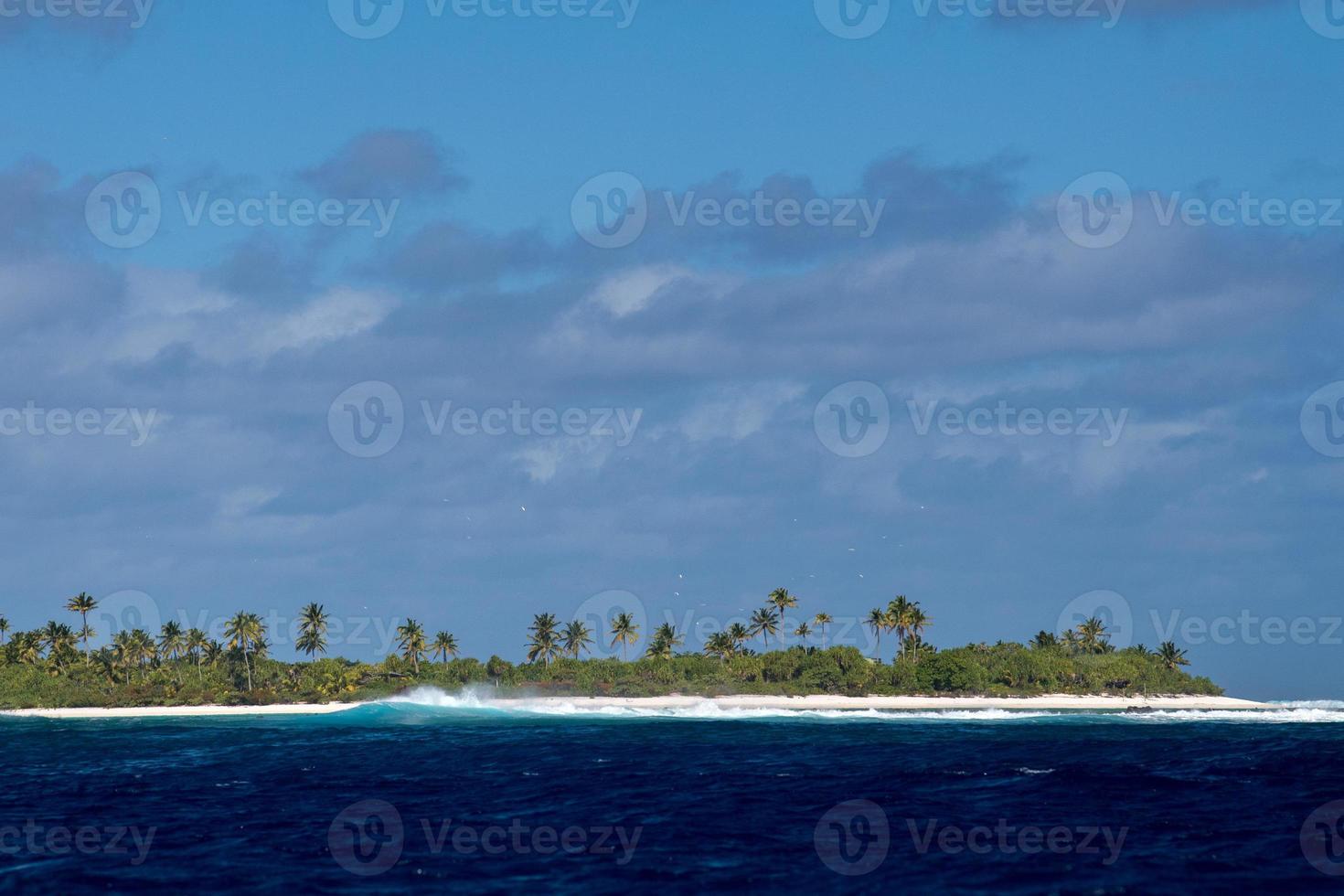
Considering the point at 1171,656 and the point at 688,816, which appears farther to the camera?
the point at 1171,656

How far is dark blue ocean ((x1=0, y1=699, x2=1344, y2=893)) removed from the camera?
38656 mm

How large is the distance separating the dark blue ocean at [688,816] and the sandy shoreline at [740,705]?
63484mm

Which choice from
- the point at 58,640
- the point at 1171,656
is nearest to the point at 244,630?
the point at 58,640

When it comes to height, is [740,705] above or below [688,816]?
below

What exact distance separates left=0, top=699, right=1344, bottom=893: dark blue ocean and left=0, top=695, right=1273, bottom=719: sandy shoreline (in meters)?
63.5

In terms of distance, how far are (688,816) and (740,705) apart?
117 metres

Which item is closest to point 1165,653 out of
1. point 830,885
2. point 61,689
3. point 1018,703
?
point 1018,703

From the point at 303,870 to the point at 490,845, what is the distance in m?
7.02

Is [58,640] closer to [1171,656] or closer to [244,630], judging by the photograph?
[244,630]

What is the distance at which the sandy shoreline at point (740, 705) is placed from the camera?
16225 centimetres

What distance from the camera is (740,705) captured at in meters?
167

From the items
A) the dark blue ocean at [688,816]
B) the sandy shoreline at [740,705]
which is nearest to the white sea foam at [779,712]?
the sandy shoreline at [740,705]

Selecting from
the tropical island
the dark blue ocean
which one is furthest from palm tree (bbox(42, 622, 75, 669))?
the dark blue ocean

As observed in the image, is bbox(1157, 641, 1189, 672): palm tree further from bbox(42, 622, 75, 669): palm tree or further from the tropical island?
bbox(42, 622, 75, 669): palm tree
